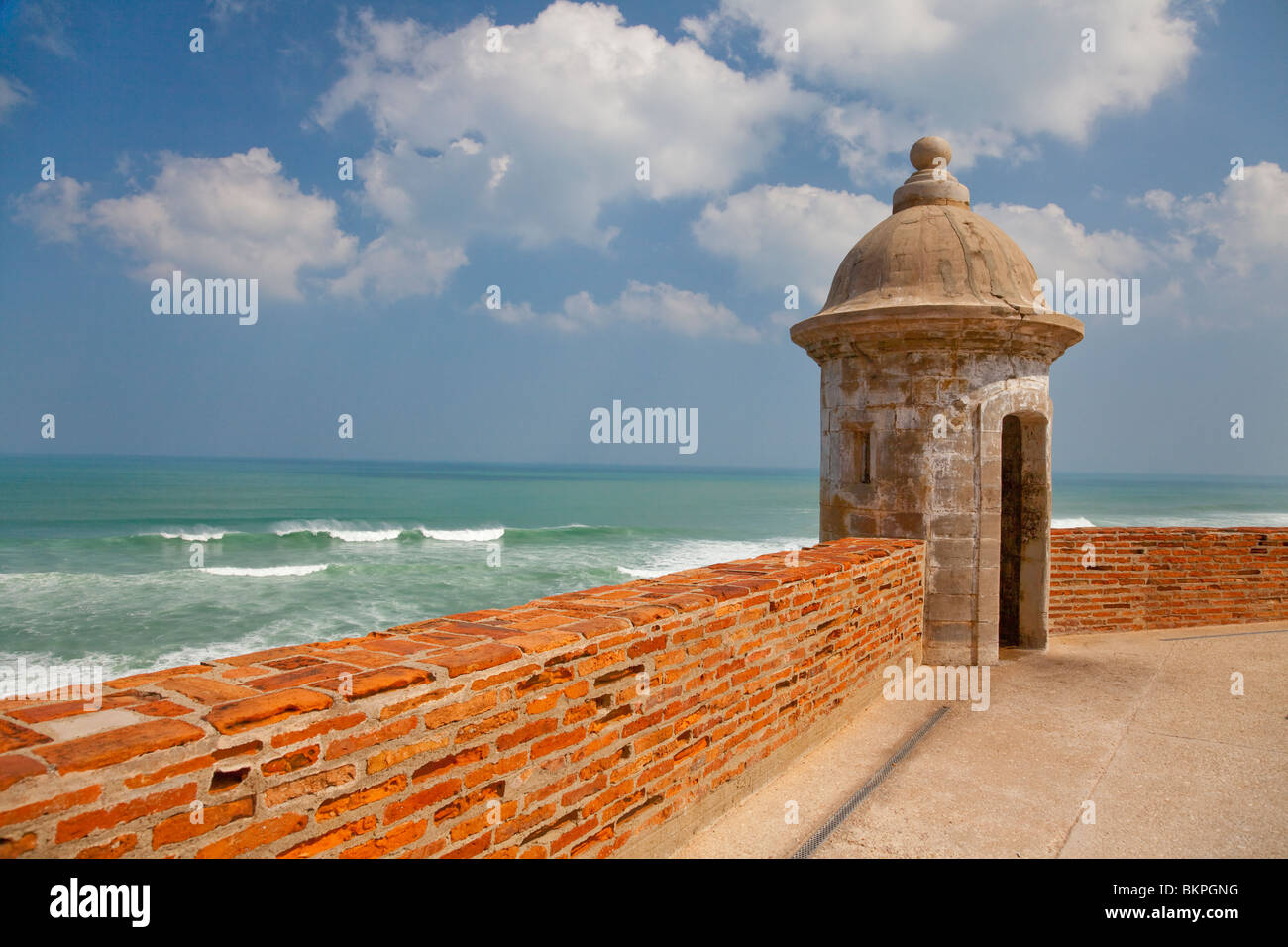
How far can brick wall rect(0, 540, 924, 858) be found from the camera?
160 centimetres

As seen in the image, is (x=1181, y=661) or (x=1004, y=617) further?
(x=1004, y=617)

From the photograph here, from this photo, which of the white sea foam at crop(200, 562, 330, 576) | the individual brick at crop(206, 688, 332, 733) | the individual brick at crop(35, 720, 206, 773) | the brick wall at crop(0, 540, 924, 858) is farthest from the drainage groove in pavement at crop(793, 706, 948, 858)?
the white sea foam at crop(200, 562, 330, 576)

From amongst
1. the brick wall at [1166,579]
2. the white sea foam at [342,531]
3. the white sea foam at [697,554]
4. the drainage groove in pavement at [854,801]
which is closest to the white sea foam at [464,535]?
the white sea foam at [342,531]

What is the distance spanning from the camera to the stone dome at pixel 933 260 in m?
6.26

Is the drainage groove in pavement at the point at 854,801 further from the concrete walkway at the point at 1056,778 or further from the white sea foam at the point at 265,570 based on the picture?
the white sea foam at the point at 265,570

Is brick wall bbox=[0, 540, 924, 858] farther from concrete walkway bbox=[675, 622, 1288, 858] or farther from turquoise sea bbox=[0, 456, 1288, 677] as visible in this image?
turquoise sea bbox=[0, 456, 1288, 677]

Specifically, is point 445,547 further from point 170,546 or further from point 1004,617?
point 1004,617

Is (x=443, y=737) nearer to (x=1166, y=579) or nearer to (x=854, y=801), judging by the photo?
(x=854, y=801)

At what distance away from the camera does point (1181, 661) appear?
6.51 metres

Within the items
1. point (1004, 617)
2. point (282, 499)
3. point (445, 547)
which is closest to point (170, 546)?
point (445, 547)

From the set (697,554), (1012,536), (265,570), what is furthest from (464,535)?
(1012,536)

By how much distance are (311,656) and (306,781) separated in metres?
0.61

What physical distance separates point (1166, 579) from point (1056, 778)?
496cm

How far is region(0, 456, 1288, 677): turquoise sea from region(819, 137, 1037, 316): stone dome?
45.6ft
